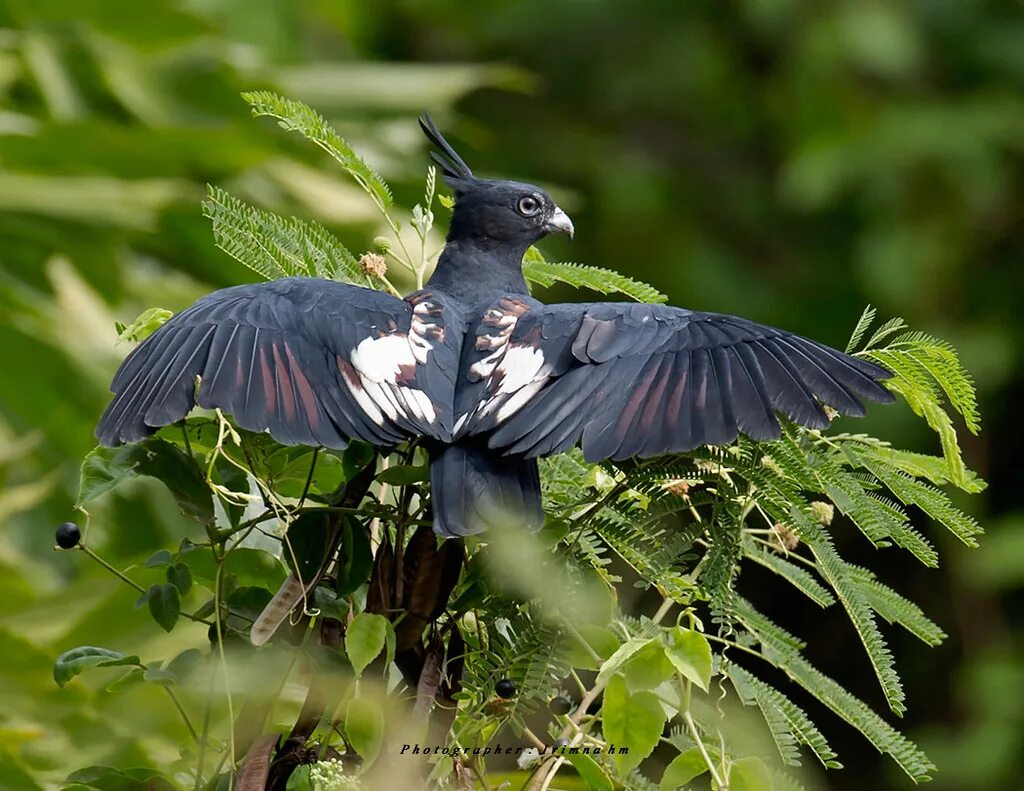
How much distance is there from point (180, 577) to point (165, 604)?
1.2 inches

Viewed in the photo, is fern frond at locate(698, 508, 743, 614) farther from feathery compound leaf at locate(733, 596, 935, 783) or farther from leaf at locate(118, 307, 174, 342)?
leaf at locate(118, 307, 174, 342)

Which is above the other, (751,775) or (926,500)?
(926,500)

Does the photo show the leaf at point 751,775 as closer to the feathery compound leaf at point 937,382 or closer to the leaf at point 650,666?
the leaf at point 650,666

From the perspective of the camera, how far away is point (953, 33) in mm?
5676

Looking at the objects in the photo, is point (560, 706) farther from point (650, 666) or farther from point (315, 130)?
point (315, 130)

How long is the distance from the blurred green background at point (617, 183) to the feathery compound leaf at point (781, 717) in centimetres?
180

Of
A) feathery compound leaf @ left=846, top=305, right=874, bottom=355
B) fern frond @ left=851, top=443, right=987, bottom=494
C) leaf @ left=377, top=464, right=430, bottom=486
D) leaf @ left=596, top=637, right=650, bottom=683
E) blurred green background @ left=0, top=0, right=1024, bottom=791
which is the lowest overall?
blurred green background @ left=0, top=0, right=1024, bottom=791

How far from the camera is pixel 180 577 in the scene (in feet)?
4.25

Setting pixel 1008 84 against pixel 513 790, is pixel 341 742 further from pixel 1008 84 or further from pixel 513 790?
pixel 1008 84

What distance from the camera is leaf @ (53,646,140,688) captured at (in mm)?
1278

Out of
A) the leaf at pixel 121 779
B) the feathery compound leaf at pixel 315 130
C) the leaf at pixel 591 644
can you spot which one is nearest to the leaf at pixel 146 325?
the feathery compound leaf at pixel 315 130

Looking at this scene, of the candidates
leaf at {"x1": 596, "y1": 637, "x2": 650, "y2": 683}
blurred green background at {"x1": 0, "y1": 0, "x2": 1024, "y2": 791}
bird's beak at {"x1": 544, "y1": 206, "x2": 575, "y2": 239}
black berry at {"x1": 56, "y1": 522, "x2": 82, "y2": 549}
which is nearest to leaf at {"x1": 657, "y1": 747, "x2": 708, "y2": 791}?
leaf at {"x1": 596, "y1": 637, "x2": 650, "y2": 683}

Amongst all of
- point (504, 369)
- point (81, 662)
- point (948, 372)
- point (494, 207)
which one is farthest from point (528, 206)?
point (81, 662)

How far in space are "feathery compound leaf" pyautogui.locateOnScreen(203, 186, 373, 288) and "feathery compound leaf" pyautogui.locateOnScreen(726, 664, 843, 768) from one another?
1.92ft
